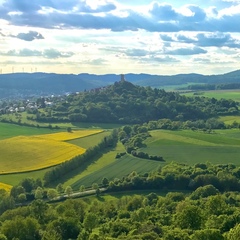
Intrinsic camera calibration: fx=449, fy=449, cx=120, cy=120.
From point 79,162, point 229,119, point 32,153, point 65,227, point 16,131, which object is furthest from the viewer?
point 229,119

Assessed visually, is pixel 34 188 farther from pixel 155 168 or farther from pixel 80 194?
pixel 155 168

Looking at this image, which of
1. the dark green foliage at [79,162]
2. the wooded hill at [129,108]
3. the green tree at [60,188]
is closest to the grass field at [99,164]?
the dark green foliage at [79,162]

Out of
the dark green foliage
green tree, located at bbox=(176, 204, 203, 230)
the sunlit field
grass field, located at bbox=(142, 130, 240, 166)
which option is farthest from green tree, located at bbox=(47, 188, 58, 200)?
green tree, located at bbox=(176, 204, 203, 230)

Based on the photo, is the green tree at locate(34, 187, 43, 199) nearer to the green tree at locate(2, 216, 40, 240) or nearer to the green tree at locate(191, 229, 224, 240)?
the green tree at locate(2, 216, 40, 240)

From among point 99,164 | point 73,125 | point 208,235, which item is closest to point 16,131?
point 73,125

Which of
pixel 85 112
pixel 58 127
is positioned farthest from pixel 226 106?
pixel 58 127

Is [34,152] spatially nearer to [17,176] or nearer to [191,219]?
[17,176]
